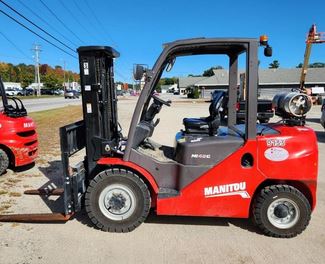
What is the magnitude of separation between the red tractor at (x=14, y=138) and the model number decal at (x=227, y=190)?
4.40 meters

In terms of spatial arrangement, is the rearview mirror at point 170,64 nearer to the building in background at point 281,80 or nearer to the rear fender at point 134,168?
the rear fender at point 134,168

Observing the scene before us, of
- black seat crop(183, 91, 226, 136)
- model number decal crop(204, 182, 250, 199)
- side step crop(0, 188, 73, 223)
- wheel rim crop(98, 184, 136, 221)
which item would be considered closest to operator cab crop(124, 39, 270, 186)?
black seat crop(183, 91, 226, 136)

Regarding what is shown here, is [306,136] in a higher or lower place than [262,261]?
higher

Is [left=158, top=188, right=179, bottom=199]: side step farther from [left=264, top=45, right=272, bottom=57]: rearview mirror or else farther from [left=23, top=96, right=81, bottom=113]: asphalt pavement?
[left=23, top=96, right=81, bottom=113]: asphalt pavement

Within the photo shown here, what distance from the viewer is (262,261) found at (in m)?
3.67

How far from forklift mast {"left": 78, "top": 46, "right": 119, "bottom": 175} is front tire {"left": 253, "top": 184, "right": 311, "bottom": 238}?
209 centimetres

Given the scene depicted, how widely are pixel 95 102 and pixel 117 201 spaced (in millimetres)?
1340

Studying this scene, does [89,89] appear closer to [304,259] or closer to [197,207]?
[197,207]

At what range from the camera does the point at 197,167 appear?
13.9 feet

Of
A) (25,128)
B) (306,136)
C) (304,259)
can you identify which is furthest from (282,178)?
(25,128)

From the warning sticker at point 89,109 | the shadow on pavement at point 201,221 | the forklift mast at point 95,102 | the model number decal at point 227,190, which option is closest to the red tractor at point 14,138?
the forklift mast at point 95,102

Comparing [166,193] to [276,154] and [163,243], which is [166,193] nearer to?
[163,243]

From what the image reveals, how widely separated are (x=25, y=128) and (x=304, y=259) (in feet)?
19.0

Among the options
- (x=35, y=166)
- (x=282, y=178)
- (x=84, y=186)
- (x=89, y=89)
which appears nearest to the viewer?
(x=282, y=178)
